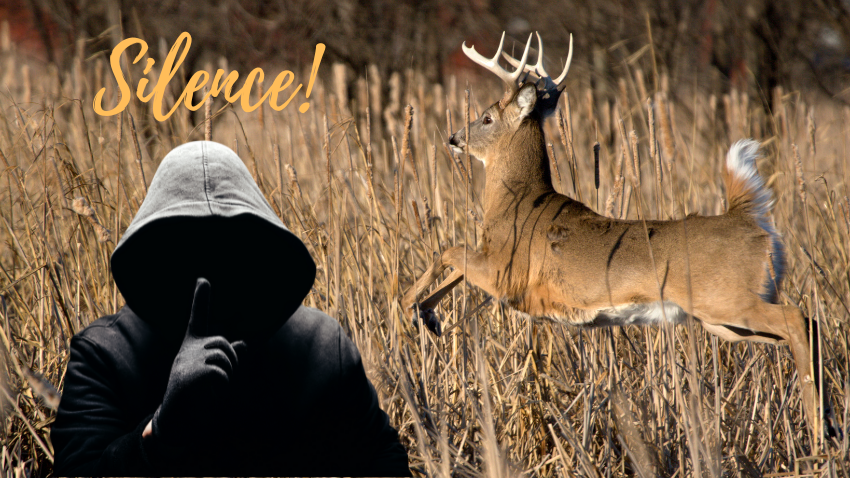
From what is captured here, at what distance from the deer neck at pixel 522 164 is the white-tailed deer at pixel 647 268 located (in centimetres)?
22

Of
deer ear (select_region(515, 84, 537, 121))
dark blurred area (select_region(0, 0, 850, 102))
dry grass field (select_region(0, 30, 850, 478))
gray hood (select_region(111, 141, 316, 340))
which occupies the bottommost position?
dry grass field (select_region(0, 30, 850, 478))

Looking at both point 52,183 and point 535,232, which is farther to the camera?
point 52,183

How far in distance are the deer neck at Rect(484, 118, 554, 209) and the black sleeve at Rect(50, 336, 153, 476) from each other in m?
1.57

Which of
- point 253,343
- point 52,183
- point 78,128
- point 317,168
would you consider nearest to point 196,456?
point 253,343

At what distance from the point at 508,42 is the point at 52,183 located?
609 cm

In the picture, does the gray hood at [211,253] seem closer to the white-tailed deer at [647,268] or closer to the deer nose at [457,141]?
the white-tailed deer at [647,268]

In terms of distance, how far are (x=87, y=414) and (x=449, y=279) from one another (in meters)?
1.14

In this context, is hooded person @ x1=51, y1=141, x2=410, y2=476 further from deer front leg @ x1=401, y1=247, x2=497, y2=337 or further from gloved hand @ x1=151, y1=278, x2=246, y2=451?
deer front leg @ x1=401, y1=247, x2=497, y2=337

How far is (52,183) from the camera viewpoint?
2.88m

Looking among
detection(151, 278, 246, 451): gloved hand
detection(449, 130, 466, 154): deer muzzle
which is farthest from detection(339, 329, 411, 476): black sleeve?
detection(449, 130, 466, 154): deer muzzle

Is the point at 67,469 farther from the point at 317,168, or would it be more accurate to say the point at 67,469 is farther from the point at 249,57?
the point at 249,57

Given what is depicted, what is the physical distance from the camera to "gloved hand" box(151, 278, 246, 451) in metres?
1.03

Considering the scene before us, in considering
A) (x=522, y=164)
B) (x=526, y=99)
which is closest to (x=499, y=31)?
(x=522, y=164)

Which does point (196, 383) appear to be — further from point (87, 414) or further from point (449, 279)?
point (449, 279)
